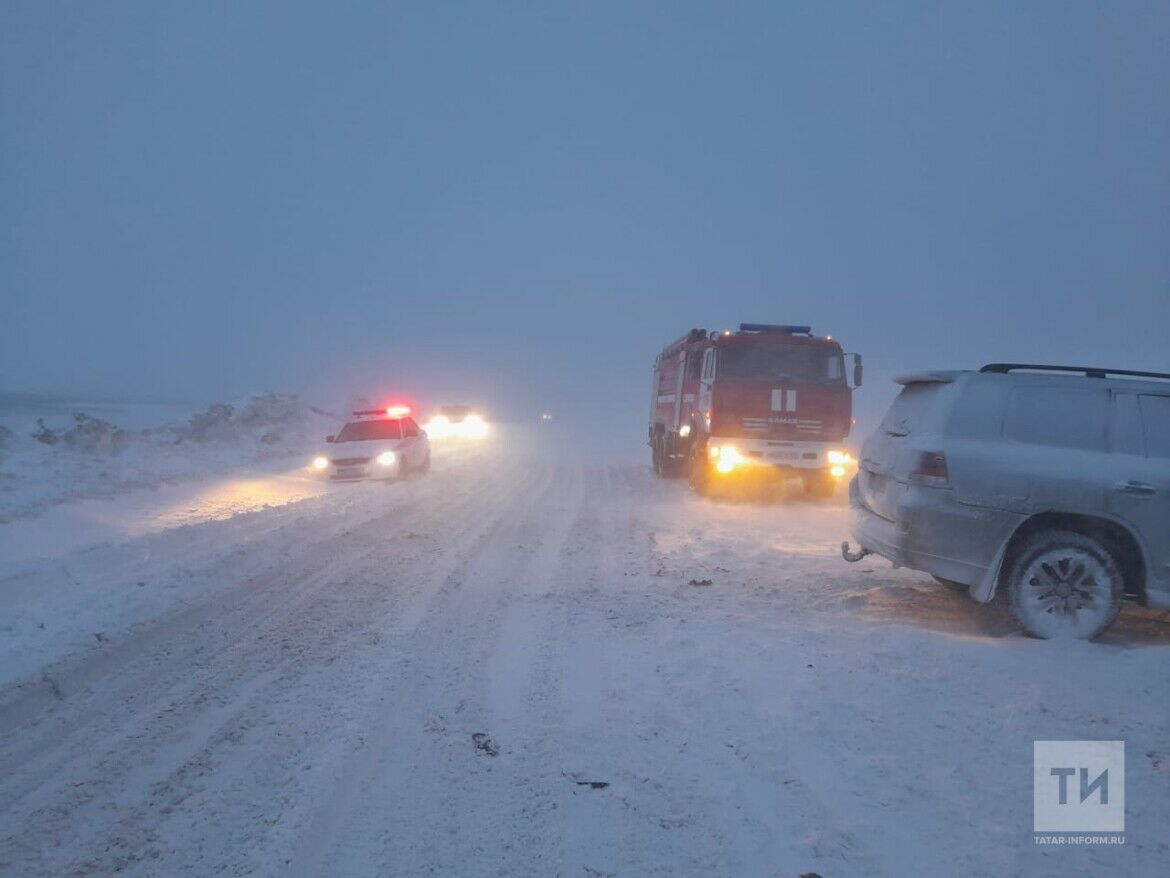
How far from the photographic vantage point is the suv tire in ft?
19.4

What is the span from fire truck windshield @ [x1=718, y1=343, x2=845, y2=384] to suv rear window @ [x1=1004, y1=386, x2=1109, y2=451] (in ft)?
28.6

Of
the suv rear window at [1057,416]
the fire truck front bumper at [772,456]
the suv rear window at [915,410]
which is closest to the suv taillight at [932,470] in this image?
the suv rear window at [915,410]

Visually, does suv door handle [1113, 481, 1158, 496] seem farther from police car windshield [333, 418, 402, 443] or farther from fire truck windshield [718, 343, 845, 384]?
police car windshield [333, 418, 402, 443]

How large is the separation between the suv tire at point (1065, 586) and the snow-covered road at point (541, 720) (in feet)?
0.77

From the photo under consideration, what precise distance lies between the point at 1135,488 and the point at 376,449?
14.7 metres

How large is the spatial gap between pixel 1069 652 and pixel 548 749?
159 inches

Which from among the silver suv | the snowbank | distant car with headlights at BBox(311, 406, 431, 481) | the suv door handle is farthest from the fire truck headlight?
the snowbank

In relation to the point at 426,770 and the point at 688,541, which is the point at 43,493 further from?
the point at 426,770

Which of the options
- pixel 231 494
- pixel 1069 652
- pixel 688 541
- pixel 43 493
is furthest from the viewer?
pixel 231 494

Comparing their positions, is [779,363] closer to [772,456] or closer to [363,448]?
[772,456]

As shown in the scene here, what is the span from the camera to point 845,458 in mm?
15188

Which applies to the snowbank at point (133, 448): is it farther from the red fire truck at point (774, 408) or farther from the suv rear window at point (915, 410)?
the suv rear window at point (915, 410)

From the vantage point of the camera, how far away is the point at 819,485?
607 inches

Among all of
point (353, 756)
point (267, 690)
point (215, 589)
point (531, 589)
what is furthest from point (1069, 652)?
point (215, 589)
